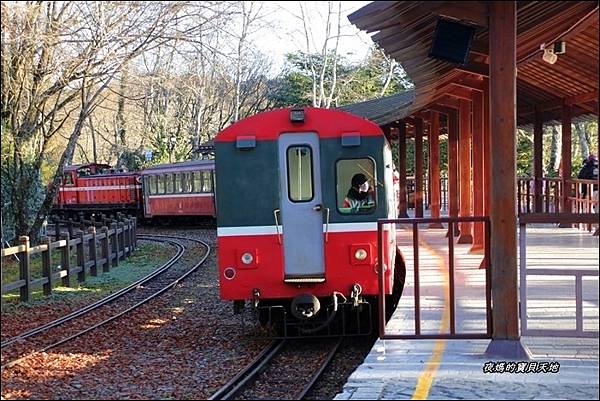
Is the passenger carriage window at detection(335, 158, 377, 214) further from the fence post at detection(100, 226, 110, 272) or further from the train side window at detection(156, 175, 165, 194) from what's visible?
the train side window at detection(156, 175, 165, 194)

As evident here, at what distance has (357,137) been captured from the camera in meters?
9.17

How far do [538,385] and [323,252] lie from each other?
3.48 m

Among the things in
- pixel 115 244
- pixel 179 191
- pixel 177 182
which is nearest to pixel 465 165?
pixel 115 244

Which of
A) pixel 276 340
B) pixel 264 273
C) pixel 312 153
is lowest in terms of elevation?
pixel 276 340

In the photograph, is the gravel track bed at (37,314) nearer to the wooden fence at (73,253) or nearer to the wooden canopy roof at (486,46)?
the wooden fence at (73,253)

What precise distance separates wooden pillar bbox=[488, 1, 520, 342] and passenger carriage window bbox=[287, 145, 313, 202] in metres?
2.80

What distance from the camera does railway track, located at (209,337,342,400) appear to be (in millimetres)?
7383

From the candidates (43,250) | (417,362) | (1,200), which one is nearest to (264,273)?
(417,362)

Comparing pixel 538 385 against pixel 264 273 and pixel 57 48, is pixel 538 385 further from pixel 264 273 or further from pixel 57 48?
pixel 57 48

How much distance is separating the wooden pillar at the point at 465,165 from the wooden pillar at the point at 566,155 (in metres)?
1.82

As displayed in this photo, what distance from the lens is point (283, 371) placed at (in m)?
8.52

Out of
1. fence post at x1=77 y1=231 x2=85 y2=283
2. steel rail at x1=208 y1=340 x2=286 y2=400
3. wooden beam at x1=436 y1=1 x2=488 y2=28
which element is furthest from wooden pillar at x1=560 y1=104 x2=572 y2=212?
fence post at x1=77 y1=231 x2=85 y2=283

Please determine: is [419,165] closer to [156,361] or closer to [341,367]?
[341,367]

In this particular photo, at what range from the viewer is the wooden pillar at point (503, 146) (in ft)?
22.6
